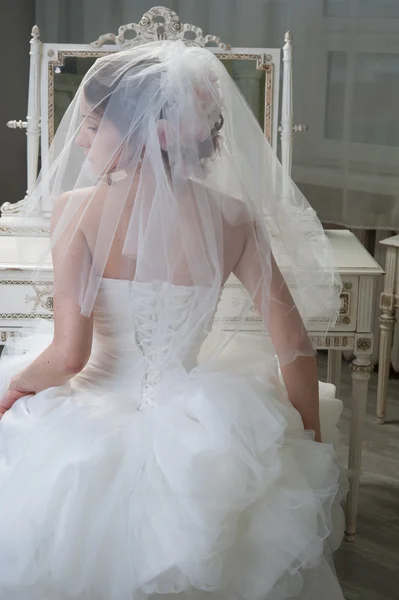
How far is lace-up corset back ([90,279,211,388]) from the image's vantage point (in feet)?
4.26

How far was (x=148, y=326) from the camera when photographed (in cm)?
134

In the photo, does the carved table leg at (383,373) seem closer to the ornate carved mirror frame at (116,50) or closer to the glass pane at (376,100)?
the glass pane at (376,100)

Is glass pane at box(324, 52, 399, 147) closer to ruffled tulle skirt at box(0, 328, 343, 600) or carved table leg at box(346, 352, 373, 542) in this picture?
carved table leg at box(346, 352, 373, 542)

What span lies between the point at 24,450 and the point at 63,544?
0.55 ft

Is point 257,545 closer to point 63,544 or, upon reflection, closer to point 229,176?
point 63,544

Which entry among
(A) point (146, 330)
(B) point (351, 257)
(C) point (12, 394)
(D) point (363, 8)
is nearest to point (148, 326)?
(A) point (146, 330)

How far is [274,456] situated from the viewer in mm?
1205

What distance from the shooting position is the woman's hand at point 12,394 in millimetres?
1364

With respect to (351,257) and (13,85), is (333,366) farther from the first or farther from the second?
(13,85)

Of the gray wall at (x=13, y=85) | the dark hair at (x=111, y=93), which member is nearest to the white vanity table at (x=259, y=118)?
the dark hair at (x=111, y=93)

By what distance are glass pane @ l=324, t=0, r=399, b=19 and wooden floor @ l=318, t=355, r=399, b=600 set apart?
1.31 metres

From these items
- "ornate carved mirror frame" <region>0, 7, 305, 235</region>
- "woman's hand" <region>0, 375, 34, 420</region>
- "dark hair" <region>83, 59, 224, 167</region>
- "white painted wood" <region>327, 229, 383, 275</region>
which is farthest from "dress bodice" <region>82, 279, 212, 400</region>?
"ornate carved mirror frame" <region>0, 7, 305, 235</region>

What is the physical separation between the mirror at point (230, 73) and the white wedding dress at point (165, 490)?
90 centimetres

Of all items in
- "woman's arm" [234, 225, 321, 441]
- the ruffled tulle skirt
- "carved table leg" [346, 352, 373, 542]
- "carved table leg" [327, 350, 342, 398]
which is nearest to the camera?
the ruffled tulle skirt
